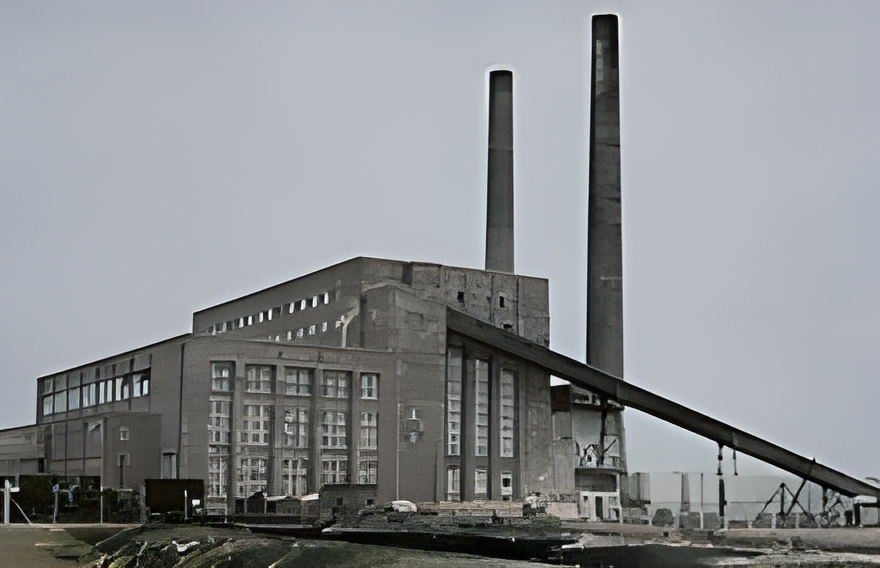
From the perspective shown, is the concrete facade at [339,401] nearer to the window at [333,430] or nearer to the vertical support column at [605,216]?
the window at [333,430]

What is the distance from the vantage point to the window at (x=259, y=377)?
42.9 m

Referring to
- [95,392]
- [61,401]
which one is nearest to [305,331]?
[95,392]

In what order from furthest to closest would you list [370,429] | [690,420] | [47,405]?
[47,405], [690,420], [370,429]

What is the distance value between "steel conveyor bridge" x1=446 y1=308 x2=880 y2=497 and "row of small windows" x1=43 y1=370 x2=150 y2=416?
47.1 ft

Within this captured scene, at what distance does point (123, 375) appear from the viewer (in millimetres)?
48812

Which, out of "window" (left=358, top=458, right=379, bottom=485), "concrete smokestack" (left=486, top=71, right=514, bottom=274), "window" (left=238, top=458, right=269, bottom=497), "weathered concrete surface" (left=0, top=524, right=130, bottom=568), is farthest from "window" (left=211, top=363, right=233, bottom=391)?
"concrete smokestack" (left=486, top=71, right=514, bottom=274)

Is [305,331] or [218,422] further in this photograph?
[305,331]

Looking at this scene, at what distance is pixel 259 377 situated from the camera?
43.1 meters

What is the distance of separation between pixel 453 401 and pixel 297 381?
6.47 m

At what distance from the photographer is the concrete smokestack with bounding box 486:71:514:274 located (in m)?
57.2

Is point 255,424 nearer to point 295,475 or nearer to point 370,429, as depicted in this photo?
point 295,475

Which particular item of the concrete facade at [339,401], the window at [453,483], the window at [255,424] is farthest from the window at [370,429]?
the window at [255,424]

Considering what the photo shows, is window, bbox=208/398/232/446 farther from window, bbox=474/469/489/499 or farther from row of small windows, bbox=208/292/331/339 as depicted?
window, bbox=474/469/489/499

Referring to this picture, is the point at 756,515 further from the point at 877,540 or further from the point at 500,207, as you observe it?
the point at 500,207
